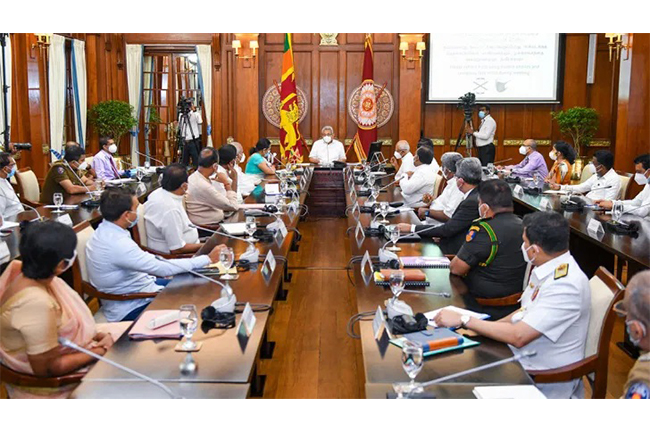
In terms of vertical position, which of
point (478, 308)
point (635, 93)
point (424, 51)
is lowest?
point (478, 308)

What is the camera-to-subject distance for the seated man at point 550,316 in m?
2.35

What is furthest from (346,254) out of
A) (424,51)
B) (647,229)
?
(424,51)

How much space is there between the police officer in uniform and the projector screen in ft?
30.8

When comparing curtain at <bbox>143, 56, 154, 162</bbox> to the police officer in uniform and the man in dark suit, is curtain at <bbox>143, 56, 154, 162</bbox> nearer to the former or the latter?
the man in dark suit

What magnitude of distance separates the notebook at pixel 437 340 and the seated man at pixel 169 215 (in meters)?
2.16

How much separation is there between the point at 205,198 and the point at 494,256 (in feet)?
8.31

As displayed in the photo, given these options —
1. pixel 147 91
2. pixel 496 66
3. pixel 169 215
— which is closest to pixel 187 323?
pixel 169 215

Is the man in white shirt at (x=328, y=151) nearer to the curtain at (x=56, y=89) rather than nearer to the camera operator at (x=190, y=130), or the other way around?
the camera operator at (x=190, y=130)

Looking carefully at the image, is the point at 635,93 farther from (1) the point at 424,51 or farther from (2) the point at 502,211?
(2) the point at 502,211

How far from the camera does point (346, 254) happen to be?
6594 mm

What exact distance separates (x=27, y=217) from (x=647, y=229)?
13.5ft

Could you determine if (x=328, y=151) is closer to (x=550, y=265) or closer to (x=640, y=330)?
(x=550, y=265)

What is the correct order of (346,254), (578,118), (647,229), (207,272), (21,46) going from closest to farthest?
(207,272), (647,229), (346,254), (21,46), (578,118)

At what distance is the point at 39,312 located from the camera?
2207 mm
